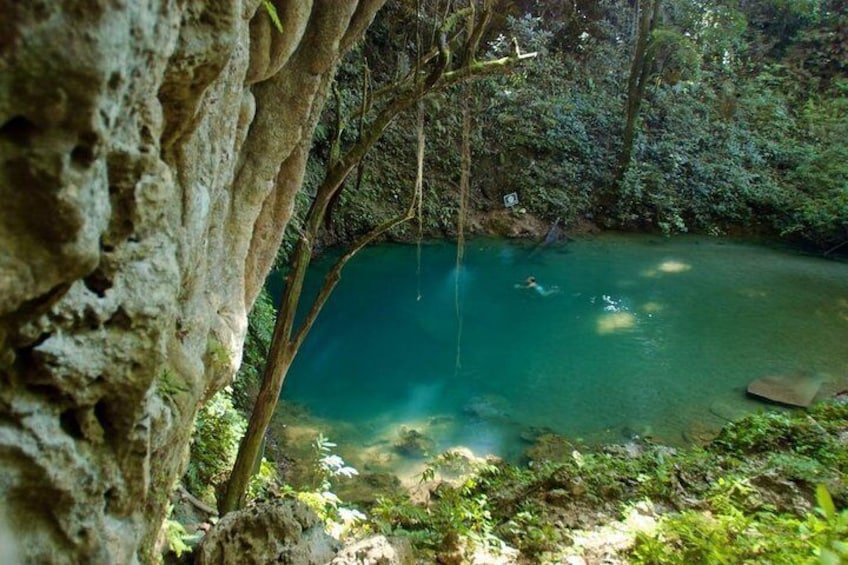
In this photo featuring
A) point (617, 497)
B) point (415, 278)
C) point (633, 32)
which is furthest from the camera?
point (633, 32)

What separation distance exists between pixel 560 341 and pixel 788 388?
3.39 metres

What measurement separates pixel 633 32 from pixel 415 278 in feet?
36.1

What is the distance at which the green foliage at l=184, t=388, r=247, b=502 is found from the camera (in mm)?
4598

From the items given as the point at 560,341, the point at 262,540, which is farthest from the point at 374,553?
the point at 560,341

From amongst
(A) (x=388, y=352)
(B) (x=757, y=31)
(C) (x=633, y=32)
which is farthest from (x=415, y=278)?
(B) (x=757, y=31)

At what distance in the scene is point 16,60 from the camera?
3.73ft

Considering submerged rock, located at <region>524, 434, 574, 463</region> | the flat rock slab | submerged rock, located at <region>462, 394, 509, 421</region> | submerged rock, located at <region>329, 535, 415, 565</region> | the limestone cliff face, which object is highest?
the limestone cliff face

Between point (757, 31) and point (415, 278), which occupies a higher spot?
point (757, 31)

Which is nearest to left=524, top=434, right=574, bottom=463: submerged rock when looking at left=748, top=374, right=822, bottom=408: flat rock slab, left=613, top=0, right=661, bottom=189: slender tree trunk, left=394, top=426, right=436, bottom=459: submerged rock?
left=394, top=426, right=436, bottom=459: submerged rock

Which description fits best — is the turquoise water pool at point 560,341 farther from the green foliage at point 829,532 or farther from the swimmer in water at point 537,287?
the green foliage at point 829,532

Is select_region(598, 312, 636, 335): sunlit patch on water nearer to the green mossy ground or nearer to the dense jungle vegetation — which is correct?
the dense jungle vegetation

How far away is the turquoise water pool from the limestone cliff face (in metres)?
4.65

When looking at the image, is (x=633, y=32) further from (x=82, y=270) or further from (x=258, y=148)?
(x=82, y=270)

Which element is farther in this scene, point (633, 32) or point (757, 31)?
point (757, 31)
